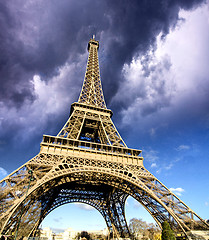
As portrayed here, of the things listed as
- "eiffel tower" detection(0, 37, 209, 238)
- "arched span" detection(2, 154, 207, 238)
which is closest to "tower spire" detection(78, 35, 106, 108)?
"eiffel tower" detection(0, 37, 209, 238)

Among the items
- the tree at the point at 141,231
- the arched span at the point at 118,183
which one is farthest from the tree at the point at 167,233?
the tree at the point at 141,231

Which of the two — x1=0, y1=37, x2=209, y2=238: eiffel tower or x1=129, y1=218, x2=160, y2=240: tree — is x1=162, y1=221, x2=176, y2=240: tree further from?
x1=129, y1=218, x2=160, y2=240: tree

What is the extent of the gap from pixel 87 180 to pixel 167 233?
10.5 metres

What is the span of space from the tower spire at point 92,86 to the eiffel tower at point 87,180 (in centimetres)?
19

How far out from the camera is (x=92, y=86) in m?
32.2

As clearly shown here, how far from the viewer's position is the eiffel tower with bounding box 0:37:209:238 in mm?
Answer: 14766

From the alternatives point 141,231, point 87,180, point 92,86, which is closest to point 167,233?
point 87,180

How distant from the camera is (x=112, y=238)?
88.6ft

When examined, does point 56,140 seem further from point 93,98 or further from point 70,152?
point 93,98

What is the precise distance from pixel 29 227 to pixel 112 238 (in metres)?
13.9

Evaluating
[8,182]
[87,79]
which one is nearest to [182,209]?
[8,182]

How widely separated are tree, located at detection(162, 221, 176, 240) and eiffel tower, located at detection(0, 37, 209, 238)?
60 cm

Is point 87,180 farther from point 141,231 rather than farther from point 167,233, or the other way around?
point 141,231

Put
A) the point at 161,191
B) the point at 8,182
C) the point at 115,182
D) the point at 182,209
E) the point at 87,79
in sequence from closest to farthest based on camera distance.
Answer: the point at 8,182 → the point at 182,209 → the point at 161,191 → the point at 115,182 → the point at 87,79
